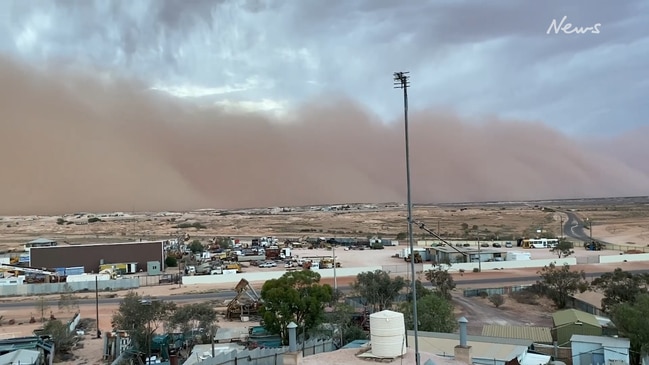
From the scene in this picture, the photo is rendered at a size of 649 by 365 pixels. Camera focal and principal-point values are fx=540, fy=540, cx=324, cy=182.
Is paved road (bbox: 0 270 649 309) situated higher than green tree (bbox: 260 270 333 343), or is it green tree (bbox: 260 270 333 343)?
green tree (bbox: 260 270 333 343)

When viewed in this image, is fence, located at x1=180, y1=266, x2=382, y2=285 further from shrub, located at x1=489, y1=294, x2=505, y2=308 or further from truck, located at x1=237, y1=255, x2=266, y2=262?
shrub, located at x1=489, y1=294, x2=505, y2=308

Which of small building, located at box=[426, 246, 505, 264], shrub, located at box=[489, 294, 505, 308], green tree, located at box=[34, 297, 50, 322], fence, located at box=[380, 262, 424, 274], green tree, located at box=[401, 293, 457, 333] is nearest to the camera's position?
green tree, located at box=[401, 293, 457, 333]

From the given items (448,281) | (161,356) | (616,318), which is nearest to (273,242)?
(448,281)

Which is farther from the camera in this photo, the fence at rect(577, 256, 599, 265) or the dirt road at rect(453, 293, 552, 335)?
the fence at rect(577, 256, 599, 265)

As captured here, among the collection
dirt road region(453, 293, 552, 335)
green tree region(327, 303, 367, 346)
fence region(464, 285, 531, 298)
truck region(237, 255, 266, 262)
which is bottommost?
dirt road region(453, 293, 552, 335)

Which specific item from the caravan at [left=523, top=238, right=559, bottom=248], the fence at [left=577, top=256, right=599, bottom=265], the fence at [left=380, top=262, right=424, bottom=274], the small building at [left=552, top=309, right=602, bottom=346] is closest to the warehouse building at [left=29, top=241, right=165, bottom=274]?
the fence at [left=380, top=262, right=424, bottom=274]

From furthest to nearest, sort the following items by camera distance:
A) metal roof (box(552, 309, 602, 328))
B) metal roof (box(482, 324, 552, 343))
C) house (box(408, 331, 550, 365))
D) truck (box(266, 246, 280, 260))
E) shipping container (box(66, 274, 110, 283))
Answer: truck (box(266, 246, 280, 260)) → shipping container (box(66, 274, 110, 283)) → metal roof (box(552, 309, 602, 328)) → metal roof (box(482, 324, 552, 343)) → house (box(408, 331, 550, 365))

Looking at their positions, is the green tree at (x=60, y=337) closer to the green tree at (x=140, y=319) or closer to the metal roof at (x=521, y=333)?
the green tree at (x=140, y=319)
